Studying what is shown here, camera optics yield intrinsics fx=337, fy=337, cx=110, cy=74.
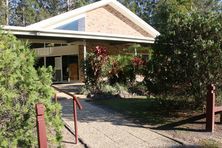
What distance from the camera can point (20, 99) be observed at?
5.31 m

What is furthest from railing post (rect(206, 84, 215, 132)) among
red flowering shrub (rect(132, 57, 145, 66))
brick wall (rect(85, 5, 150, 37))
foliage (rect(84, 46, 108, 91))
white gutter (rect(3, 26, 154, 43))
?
brick wall (rect(85, 5, 150, 37))

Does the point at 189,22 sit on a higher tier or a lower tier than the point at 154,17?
lower

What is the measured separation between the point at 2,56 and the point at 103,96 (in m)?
9.50

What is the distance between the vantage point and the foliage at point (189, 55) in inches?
360

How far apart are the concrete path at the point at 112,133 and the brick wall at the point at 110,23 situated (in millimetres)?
11825

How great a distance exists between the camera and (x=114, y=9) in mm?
23312

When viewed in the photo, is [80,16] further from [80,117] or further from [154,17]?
[154,17]

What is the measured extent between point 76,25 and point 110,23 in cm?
341

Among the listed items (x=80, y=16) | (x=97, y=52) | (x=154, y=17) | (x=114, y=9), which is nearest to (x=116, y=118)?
(x=97, y=52)

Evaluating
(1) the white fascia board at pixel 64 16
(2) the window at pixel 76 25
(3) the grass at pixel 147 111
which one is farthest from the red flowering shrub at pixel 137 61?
(1) the white fascia board at pixel 64 16

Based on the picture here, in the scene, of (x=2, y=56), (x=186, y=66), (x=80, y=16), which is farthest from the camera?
(x=80, y=16)

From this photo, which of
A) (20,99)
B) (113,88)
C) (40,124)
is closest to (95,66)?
(113,88)

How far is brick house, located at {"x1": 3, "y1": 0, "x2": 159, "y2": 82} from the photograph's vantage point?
62.5 feet

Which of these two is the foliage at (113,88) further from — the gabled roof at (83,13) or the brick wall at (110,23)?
the brick wall at (110,23)
